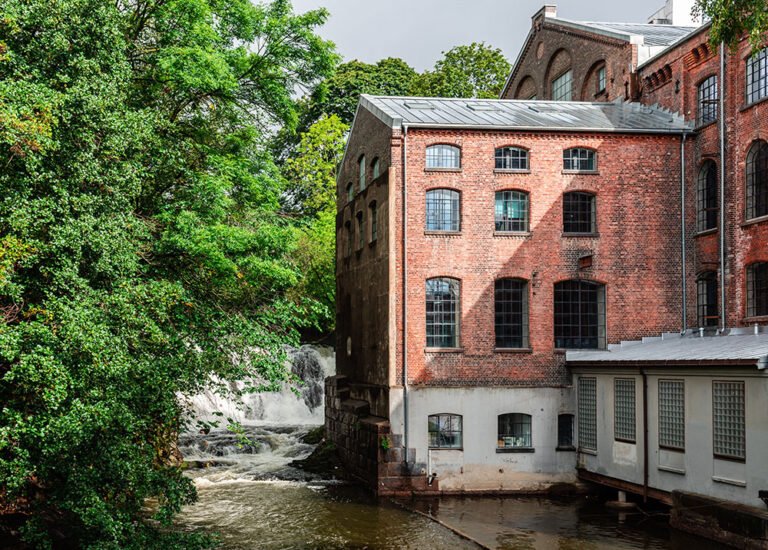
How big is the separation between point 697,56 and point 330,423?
17.2 meters

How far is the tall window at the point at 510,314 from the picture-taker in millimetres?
25453

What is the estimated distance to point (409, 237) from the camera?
25141 millimetres

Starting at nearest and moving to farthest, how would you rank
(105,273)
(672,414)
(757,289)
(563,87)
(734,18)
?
(105,273)
(734,18)
(672,414)
(757,289)
(563,87)

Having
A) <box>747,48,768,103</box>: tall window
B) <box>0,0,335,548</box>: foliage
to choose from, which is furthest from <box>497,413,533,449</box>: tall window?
<box>747,48,768,103</box>: tall window

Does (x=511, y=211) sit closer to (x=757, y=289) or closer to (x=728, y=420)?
(x=757, y=289)

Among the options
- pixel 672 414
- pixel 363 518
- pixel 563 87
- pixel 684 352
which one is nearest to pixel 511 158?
pixel 684 352

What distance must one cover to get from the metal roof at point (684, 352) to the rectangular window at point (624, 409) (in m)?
0.60

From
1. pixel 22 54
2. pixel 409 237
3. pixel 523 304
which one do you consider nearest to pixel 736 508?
pixel 523 304

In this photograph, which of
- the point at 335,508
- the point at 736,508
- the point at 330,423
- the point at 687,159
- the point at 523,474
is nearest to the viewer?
the point at 736,508

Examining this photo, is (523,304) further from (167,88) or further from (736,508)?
(167,88)

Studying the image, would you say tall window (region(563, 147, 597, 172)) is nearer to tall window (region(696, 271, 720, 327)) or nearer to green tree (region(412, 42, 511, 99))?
tall window (region(696, 271, 720, 327))

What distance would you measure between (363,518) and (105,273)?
970 centimetres

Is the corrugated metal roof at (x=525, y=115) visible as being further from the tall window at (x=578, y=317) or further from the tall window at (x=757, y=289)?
the tall window at (x=757, y=289)

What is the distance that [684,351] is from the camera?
20.6 metres
